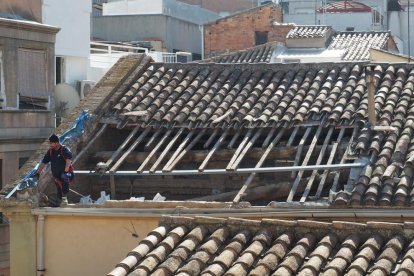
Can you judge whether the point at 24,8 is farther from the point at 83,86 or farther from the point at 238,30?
the point at 238,30

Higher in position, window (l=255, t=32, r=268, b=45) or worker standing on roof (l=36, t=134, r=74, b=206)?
window (l=255, t=32, r=268, b=45)

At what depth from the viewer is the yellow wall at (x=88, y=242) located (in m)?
→ 15.8

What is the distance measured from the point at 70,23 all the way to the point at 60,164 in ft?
42.6

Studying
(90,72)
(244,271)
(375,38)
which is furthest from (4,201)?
(375,38)

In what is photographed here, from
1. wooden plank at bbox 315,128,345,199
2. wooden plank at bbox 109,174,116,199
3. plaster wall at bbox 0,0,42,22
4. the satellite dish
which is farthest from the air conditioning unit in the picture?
wooden plank at bbox 315,128,345,199

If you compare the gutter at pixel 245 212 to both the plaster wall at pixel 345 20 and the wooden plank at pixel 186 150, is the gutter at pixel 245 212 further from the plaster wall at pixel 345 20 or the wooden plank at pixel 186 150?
the plaster wall at pixel 345 20

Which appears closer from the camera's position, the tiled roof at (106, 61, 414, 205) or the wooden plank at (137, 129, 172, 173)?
the tiled roof at (106, 61, 414, 205)

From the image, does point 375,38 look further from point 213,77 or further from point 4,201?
point 4,201

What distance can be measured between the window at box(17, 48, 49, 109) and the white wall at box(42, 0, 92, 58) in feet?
17.3

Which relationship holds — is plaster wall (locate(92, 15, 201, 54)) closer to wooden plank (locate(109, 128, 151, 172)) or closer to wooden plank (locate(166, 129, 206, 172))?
wooden plank (locate(109, 128, 151, 172))

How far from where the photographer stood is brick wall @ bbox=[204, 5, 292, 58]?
43.3 m

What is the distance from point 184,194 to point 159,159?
→ 119 cm

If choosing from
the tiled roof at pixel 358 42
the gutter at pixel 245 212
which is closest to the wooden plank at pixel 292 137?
the gutter at pixel 245 212

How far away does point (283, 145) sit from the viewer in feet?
57.9
